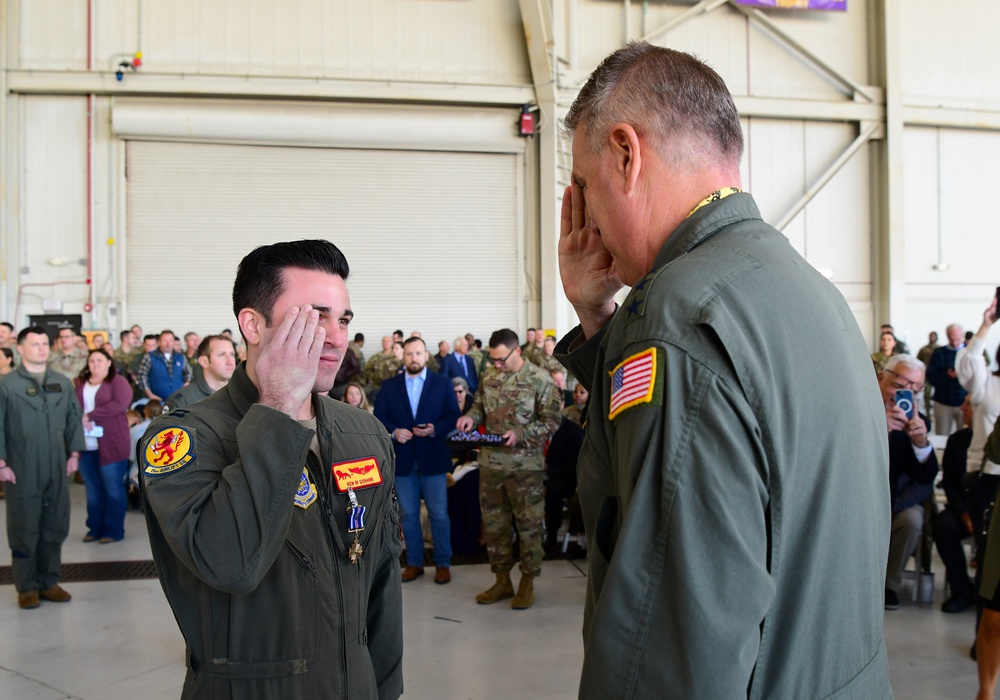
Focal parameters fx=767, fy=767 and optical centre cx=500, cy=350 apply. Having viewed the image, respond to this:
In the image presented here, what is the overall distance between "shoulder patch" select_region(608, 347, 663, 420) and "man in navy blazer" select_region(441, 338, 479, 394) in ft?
34.2

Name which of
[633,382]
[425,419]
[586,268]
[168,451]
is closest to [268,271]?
[168,451]

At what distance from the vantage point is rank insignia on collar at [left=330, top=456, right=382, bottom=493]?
6.07ft

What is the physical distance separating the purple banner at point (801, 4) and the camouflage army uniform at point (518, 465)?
11.5m

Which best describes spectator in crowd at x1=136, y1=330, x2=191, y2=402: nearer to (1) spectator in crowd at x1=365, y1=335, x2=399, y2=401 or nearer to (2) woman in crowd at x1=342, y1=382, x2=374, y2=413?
(1) spectator in crowd at x1=365, y1=335, x2=399, y2=401

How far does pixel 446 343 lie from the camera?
533 inches

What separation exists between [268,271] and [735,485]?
135cm

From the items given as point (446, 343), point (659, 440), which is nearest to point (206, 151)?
point (446, 343)

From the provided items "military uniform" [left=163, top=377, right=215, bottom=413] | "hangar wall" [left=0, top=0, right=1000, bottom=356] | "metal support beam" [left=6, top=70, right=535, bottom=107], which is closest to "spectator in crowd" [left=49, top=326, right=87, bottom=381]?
"hangar wall" [left=0, top=0, right=1000, bottom=356]

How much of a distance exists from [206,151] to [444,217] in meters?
4.34

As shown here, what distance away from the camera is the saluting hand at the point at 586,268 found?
145 centimetres

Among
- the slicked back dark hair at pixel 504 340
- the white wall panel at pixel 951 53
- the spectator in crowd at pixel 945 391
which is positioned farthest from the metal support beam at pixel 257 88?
the slicked back dark hair at pixel 504 340

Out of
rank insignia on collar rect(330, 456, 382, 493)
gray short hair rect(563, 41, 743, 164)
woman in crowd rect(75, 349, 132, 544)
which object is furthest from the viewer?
woman in crowd rect(75, 349, 132, 544)

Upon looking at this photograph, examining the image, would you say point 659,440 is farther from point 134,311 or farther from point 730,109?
point 134,311

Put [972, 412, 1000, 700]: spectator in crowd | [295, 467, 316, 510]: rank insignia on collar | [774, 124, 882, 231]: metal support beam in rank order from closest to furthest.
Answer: [295, 467, 316, 510]: rank insignia on collar < [972, 412, 1000, 700]: spectator in crowd < [774, 124, 882, 231]: metal support beam
